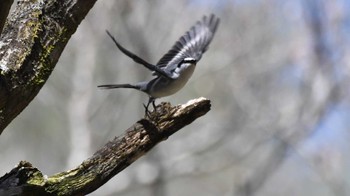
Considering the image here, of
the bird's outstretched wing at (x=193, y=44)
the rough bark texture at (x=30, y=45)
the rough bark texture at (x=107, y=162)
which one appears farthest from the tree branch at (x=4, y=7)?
the bird's outstretched wing at (x=193, y=44)

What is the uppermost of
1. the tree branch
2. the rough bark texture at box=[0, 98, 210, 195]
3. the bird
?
the bird

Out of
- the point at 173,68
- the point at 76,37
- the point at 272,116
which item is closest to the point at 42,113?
the point at 76,37

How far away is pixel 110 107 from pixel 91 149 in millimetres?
870

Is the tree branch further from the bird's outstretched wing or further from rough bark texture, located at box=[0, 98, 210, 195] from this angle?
the bird's outstretched wing

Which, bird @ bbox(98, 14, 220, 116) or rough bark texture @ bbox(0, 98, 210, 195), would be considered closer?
rough bark texture @ bbox(0, 98, 210, 195)

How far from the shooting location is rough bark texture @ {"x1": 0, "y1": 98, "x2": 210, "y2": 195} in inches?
86.7

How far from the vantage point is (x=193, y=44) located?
2936 millimetres

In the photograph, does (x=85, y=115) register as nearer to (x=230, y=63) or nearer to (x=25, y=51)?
(x=230, y=63)

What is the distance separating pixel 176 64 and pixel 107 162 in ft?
1.55

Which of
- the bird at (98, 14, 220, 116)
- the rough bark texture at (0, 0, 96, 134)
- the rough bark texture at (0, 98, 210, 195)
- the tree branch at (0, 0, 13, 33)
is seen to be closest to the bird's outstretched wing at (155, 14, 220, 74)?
the bird at (98, 14, 220, 116)

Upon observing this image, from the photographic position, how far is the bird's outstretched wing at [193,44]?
2712 millimetres

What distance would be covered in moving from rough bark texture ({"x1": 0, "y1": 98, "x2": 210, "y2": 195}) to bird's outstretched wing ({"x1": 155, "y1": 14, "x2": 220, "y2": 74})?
250 millimetres

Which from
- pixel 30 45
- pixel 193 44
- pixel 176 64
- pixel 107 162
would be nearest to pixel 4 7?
pixel 30 45

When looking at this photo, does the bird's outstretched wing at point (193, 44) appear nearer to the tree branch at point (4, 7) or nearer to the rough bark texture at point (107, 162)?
the rough bark texture at point (107, 162)
